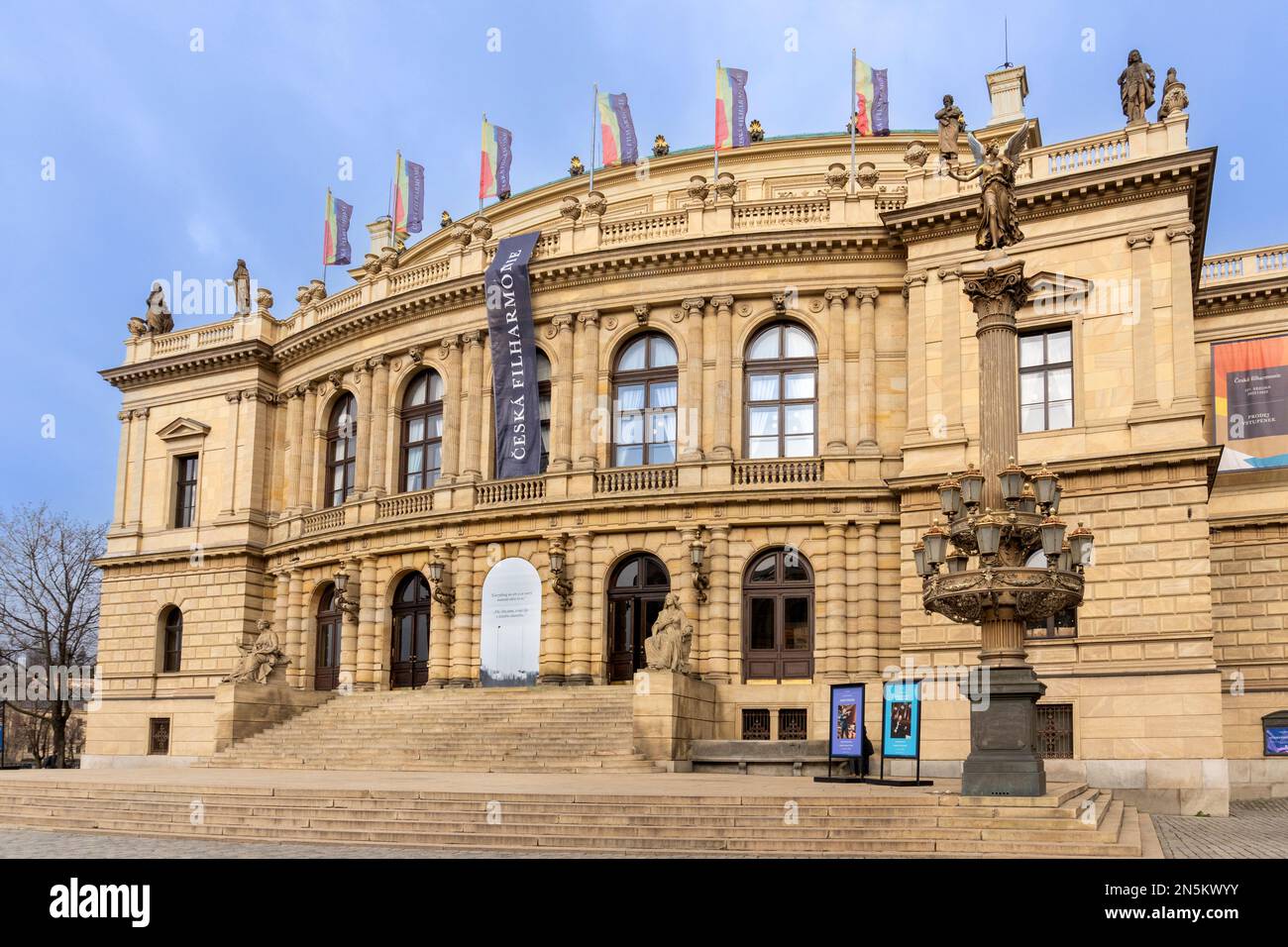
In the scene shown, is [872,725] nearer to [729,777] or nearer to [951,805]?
[729,777]

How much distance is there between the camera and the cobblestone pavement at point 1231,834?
1791 centimetres

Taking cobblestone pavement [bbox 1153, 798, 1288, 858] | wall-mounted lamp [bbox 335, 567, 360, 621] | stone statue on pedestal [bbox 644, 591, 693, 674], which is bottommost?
cobblestone pavement [bbox 1153, 798, 1288, 858]

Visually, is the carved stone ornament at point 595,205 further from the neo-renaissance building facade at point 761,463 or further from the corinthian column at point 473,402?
the corinthian column at point 473,402

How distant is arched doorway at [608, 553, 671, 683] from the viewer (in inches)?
1420

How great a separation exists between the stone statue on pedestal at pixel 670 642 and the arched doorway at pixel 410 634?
454 inches

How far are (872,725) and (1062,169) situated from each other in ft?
49.8

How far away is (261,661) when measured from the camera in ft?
122

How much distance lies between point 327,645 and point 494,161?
1817 cm

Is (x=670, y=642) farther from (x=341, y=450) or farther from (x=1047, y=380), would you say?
(x=341, y=450)

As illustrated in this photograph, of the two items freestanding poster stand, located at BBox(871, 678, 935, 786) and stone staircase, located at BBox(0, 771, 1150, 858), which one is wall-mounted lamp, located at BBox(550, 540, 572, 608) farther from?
freestanding poster stand, located at BBox(871, 678, 935, 786)

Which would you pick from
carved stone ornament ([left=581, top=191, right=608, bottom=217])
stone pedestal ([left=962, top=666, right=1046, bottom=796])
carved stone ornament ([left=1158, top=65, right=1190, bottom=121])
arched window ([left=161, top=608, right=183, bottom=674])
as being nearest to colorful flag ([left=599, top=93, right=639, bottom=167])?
carved stone ornament ([left=581, top=191, right=608, bottom=217])

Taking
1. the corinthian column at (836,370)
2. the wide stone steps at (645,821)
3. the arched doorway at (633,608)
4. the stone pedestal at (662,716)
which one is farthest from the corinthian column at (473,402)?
the wide stone steps at (645,821)

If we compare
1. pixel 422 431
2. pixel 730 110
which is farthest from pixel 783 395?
pixel 422 431

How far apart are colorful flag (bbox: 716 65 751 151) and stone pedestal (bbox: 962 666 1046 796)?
87.2 ft
